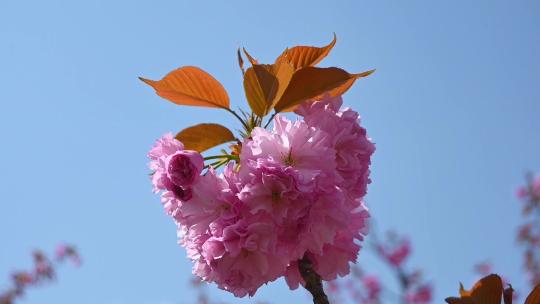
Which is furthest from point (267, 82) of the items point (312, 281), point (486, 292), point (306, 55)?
point (486, 292)

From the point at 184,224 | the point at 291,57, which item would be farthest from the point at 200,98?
the point at 184,224

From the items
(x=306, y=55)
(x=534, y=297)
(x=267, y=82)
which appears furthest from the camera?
(x=306, y=55)

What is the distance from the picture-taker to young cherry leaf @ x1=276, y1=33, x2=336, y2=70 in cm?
151

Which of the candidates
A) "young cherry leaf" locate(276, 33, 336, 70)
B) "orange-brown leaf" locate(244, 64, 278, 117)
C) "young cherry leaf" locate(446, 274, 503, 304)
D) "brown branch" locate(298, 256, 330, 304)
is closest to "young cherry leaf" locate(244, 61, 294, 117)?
"orange-brown leaf" locate(244, 64, 278, 117)

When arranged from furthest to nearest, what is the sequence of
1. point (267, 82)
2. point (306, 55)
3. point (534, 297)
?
1. point (306, 55)
2. point (267, 82)
3. point (534, 297)

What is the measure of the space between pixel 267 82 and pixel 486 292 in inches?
28.0

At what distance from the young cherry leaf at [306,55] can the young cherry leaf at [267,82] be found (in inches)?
4.1

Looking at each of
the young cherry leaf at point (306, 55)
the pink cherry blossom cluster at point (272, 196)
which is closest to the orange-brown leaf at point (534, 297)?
the pink cherry blossom cluster at point (272, 196)

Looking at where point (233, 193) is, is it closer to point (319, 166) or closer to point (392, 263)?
point (319, 166)

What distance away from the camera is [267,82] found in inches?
55.6

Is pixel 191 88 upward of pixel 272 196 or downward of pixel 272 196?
upward

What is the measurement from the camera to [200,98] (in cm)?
157

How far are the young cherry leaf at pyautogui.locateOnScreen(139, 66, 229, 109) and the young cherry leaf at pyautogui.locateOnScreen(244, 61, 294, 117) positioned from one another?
0.13 m

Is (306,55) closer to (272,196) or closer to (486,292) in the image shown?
(272,196)
